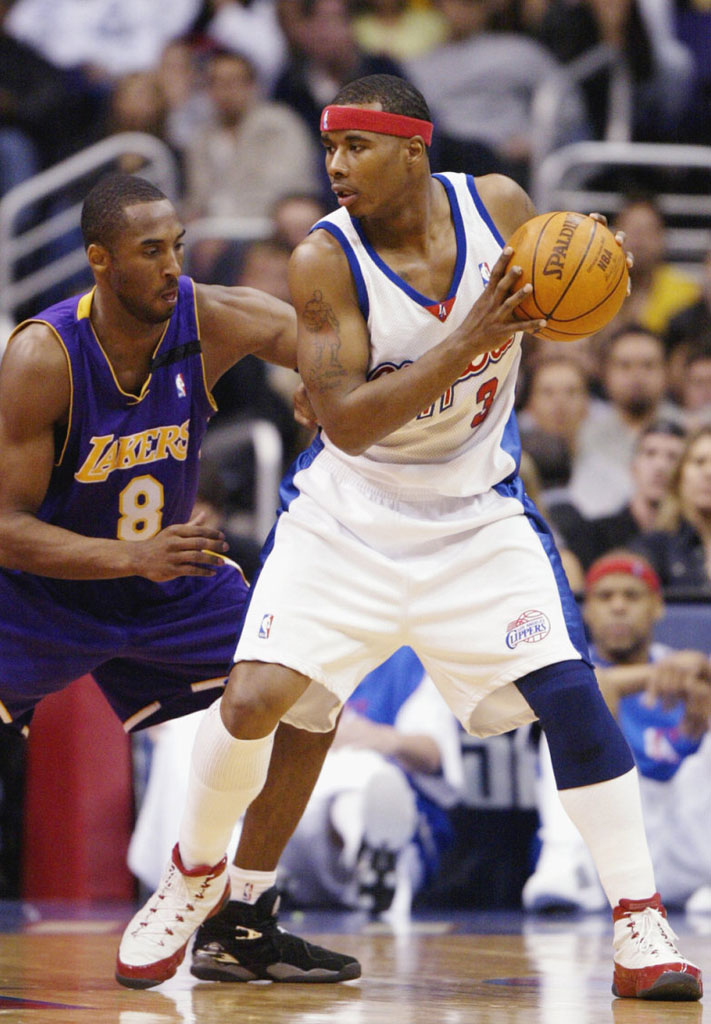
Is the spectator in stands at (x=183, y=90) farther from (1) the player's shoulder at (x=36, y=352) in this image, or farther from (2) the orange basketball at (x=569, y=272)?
(2) the orange basketball at (x=569, y=272)

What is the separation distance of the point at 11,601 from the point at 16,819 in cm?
265

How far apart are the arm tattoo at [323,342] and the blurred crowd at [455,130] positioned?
10.8ft

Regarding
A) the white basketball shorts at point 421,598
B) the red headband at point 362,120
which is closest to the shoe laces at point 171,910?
the white basketball shorts at point 421,598

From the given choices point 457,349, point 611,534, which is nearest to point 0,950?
point 457,349

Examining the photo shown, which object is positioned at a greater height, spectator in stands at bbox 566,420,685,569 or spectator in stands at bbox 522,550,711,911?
spectator in stands at bbox 566,420,685,569

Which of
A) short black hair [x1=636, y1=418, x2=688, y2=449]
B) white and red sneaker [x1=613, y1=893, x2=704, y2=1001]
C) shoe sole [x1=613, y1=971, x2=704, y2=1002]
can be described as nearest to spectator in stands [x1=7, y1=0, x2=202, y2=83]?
short black hair [x1=636, y1=418, x2=688, y2=449]

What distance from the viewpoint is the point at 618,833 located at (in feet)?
12.7

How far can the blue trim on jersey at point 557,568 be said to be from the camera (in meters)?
3.95

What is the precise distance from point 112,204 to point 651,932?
226 cm

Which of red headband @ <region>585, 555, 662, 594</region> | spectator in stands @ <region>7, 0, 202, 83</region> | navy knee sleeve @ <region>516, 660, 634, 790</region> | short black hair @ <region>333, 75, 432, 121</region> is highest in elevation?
spectator in stands @ <region>7, 0, 202, 83</region>

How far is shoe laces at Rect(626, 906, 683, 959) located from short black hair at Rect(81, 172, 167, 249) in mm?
2131

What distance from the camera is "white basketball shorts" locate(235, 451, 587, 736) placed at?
3938 millimetres

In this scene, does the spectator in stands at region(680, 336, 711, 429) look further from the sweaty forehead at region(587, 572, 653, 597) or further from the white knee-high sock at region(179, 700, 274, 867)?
the white knee-high sock at region(179, 700, 274, 867)

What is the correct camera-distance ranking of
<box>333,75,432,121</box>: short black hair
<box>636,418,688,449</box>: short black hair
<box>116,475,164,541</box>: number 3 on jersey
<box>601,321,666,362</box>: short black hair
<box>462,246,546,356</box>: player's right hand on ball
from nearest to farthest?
1. <box>462,246,546,356</box>: player's right hand on ball
2. <box>333,75,432,121</box>: short black hair
3. <box>116,475,164,541</box>: number 3 on jersey
4. <box>636,418,688,449</box>: short black hair
5. <box>601,321,666,362</box>: short black hair
